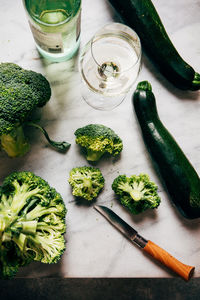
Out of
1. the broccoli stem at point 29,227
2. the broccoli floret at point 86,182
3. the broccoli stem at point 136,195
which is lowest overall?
the broccoli stem at point 29,227

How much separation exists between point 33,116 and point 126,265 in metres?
0.76

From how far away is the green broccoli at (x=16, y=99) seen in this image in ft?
3.52

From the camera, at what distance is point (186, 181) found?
3.99 feet

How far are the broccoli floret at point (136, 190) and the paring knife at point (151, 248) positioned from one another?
74mm

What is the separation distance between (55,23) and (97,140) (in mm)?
469

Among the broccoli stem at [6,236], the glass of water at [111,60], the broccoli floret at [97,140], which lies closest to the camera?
the broccoli stem at [6,236]

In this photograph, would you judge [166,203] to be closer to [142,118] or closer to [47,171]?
[142,118]

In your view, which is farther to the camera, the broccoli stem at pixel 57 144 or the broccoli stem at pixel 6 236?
the broccoli stem at pixel 57 144

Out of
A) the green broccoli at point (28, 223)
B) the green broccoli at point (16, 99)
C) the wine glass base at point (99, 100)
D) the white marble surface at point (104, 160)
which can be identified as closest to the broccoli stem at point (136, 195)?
the white marble surface at point (104, 160)

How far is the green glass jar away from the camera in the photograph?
3.42ft

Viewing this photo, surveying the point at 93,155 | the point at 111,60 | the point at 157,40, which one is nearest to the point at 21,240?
the point at 93,155

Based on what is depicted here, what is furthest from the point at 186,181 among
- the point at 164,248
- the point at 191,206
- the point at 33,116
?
the point at 33,116

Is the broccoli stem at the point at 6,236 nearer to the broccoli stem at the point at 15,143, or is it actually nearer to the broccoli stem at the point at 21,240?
the broccoli stem at the point at 21,240

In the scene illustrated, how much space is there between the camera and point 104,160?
1304mm
